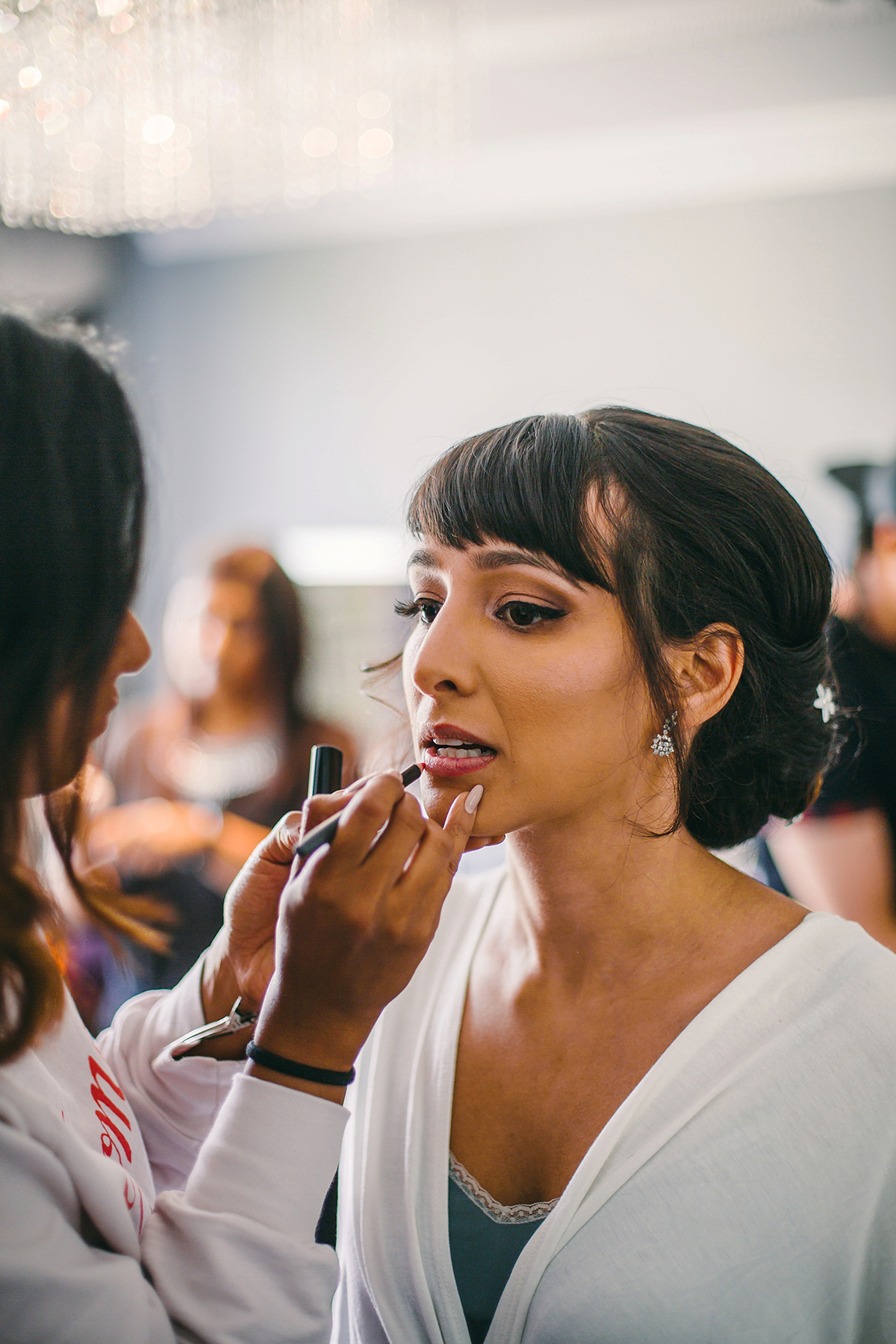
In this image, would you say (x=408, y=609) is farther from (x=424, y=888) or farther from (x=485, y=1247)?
(x=485, y=1247)

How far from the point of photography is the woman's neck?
3.11 feet

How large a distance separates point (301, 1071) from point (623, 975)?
41 centimetres

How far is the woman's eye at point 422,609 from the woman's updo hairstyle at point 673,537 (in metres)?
0.08

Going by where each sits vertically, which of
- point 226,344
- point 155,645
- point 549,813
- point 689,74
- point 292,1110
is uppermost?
point 689,74

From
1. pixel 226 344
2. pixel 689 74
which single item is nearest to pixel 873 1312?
pixel 689 74

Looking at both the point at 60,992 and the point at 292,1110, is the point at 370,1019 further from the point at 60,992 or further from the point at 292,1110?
the point at 60,992

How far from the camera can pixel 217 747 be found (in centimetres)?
227

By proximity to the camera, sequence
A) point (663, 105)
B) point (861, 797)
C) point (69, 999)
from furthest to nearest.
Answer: point (663, 105) → point (861, 797) → point (69, 999)

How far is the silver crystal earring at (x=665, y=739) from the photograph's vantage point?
0.94m

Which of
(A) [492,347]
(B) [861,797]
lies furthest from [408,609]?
(A) [492,347]

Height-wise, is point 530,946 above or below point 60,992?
below

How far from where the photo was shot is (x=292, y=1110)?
67 centimetres

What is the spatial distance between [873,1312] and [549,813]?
50 cm

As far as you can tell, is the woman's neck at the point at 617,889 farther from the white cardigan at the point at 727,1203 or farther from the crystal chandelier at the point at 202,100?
the crystal chandelier at the point at 202,100
